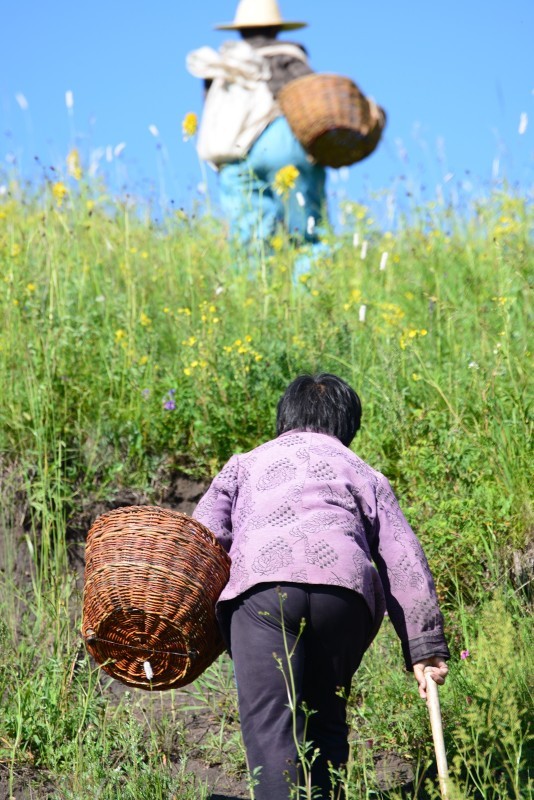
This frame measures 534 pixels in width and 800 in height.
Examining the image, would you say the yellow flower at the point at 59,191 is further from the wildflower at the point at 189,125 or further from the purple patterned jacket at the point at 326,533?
the purple patterned jacket at the point at 326,533

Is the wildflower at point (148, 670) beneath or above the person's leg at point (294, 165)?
beneath

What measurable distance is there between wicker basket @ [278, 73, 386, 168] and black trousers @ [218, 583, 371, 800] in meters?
4.41

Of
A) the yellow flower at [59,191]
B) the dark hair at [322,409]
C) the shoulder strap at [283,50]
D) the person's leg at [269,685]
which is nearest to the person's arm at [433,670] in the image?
the person's leg at [269,685]

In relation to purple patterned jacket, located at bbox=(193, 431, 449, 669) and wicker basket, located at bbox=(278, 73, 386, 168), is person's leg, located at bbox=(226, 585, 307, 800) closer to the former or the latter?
purple patterned jacket, located at bbox=(193, 431, 449, 669)

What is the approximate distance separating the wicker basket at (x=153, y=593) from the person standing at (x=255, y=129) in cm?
409

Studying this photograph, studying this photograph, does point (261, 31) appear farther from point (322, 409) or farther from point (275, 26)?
point (322, 409)

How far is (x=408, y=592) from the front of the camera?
2.78 meters

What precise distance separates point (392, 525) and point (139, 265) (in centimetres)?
384

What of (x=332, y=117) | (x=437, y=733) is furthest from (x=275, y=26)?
(x=437, y=733)

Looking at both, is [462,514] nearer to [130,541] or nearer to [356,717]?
[356,717]

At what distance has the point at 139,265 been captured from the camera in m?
6.32

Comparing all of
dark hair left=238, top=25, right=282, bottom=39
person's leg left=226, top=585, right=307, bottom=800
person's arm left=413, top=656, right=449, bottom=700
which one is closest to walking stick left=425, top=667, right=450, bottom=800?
person's arm left=413, top=656, right=449, bottom=700

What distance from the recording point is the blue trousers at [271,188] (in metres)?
6.76

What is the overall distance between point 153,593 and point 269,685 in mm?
381
